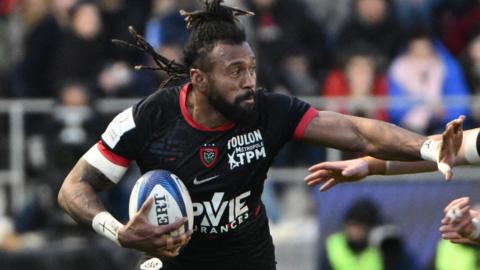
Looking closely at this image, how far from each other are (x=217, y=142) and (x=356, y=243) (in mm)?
4458

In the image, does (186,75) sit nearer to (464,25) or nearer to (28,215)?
(28,215)

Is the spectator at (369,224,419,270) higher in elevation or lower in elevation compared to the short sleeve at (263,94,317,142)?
lower

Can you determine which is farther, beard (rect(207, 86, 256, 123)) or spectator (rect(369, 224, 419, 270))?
spectator (rect(369, 224, 419, 270))

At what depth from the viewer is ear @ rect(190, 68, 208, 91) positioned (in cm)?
841

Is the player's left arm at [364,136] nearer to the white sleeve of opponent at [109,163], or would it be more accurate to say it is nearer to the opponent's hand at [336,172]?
the opponent's hand at [336,172]

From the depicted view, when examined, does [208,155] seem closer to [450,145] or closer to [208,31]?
[208,31]

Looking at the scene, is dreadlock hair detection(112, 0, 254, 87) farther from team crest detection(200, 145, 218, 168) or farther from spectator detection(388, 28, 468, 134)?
spectator detection(388, 28, 468, 134)

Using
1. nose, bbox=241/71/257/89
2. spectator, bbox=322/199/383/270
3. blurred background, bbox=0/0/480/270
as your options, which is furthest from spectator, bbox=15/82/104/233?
nose, bbox=241/71/257/89

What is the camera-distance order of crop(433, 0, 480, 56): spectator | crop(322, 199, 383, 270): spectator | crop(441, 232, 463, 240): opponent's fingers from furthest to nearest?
crop(433, 0, 480, 56): spectator < crop(322, 199, 383, 270): spectator < crop(441, 232, 463, 240): opponent's fingers

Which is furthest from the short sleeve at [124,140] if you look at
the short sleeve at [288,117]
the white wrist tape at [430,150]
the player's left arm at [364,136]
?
the white wrist tape at [430,150]

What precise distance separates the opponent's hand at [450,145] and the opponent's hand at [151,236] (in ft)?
4.66

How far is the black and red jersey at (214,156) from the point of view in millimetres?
8375

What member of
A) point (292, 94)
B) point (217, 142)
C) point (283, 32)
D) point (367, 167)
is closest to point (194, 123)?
point (217, 142)

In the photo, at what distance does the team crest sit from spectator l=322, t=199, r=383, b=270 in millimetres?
4429
